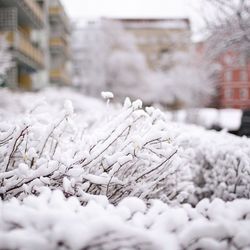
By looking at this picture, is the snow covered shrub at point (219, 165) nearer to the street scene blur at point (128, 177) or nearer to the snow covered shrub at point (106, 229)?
the street scene blur at point (128, 177)

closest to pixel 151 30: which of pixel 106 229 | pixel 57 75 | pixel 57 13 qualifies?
pixel 57 13

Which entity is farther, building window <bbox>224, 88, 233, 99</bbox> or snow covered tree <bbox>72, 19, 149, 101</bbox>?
building window <bbox>224, 88, 233, 99</bbox>

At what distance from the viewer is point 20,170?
8.38ft

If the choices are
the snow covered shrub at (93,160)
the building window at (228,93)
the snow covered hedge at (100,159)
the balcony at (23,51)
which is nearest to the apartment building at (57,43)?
the balcony at (23,51)

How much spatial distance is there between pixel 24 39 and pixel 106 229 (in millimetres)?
20774

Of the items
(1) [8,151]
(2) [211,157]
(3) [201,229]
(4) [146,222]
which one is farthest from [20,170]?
(2) [211,157]

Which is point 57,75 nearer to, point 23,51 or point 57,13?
point 57,13

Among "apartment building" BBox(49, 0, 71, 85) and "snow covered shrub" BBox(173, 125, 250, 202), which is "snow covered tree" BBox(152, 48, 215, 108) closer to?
"apartment building" BBox(49, 0, 71, 85)

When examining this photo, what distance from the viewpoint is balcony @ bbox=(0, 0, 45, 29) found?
1908 cm

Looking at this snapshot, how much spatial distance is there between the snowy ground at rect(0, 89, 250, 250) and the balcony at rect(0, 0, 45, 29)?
16.5 metres

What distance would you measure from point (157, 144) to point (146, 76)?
39.3 metres

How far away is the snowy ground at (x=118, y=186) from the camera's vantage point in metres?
1.59

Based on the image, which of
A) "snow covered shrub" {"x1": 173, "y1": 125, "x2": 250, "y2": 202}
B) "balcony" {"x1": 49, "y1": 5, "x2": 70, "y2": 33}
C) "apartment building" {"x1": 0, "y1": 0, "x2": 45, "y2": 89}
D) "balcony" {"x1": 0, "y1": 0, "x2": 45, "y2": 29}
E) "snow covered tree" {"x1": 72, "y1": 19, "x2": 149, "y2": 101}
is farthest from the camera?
"snow covered tree" {"x1": 72, "y1": 19, "x2": 149, "y2": 101}

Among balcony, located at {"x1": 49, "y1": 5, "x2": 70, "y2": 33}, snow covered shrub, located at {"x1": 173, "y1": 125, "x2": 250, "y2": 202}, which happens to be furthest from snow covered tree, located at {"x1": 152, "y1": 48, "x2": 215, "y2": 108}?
snow covered shrub, located at {"x1": 173, "y1": 125, "x2": 250, "y2": 202}
